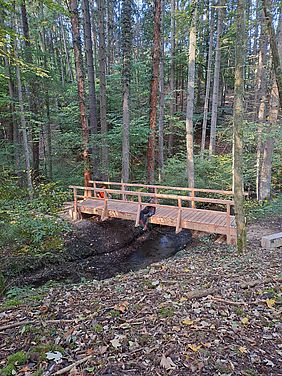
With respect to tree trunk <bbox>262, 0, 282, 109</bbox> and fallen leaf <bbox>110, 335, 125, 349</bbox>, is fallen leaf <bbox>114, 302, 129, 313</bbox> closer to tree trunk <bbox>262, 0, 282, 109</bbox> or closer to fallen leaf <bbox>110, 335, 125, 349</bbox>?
fallen leaf <bbox>110, 335, 125, 349</bbox>

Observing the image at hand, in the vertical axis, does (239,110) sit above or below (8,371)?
above

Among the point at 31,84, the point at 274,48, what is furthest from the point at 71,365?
the point at 31,84

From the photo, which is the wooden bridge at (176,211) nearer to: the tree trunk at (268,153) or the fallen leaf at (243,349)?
the tree trunk at (268,153)

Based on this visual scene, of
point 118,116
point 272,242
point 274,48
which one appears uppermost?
point 118,116

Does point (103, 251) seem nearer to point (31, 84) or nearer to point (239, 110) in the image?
point (239, 110)

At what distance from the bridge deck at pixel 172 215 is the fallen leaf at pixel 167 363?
19.1ft

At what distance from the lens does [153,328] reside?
2.89 m

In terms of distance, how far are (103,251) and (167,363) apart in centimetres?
708

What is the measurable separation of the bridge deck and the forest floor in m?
3.54

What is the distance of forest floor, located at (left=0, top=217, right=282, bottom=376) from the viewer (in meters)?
2.38

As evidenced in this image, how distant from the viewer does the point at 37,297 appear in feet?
13.6

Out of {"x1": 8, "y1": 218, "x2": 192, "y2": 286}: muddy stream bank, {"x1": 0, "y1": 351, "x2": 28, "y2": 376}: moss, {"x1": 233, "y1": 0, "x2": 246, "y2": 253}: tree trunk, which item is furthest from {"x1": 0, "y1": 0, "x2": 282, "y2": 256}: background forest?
{"x1": 0, "y1": 351, "x2": 28, "y2": 376}: moss

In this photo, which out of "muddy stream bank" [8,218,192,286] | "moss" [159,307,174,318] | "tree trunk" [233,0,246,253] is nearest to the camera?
"moss" [159,307,174,318]

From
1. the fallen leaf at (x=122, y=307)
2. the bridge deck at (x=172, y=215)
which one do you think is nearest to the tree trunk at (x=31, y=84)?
the bridge deck at (x=172, y=215)
